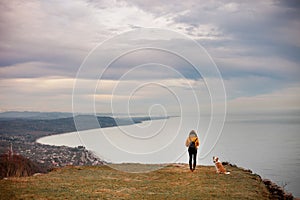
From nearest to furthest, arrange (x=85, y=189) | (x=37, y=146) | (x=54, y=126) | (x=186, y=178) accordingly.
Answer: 1. (x=85, y=189)
2. (x=186, y=178)
3. (x=37, y=146)
4. (x=54, y=126)

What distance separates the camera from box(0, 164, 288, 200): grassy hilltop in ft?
42.6

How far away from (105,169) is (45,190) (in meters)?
7.77

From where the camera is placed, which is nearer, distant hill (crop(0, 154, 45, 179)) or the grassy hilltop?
the grassy hilltop

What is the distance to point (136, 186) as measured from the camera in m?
15.3

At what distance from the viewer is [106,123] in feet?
91.1

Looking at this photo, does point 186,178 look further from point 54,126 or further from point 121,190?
point 54,126

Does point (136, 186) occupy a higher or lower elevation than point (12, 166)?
higher

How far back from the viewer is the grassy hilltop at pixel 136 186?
12984 mm

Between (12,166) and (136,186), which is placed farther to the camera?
(12,166)

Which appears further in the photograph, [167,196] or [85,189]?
[85,189]

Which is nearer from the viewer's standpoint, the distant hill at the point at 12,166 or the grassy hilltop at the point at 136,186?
the grassy hilltop at the point at 136,186

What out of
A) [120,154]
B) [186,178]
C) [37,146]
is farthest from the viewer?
[37,146]

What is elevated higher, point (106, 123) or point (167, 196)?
point (106, 123)

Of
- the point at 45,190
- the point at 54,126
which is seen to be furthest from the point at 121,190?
the point at 54,126
